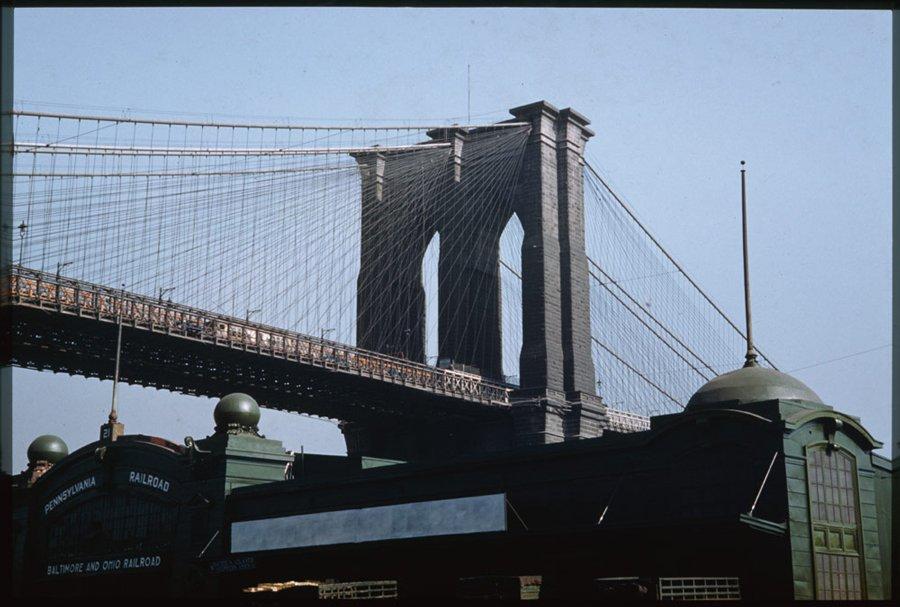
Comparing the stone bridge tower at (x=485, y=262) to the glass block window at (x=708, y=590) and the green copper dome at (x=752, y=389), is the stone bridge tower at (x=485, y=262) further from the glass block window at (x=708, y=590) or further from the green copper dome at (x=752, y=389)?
the glass block window at (x=708, y=590)

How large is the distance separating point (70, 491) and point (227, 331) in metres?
31.5

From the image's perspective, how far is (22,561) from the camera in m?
34.9

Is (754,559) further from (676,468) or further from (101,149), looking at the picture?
(101,149)

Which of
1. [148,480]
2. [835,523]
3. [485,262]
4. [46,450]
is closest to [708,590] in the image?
[835,523]

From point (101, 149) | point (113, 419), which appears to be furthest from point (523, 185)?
point (113, 419)

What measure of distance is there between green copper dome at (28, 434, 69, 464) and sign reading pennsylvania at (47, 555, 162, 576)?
414 cm

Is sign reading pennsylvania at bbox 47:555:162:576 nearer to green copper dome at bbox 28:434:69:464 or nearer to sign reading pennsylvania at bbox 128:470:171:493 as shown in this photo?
sign reading pennsylvania at bbox 128:470:171:493

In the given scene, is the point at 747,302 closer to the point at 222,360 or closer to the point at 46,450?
the point at 46,450

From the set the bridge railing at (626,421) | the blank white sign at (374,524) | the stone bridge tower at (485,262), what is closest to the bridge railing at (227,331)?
the stone bridge tower at (485,262)

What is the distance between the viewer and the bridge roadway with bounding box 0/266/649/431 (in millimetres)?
57438

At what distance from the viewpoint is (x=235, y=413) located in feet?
96.4

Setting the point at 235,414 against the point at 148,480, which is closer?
the point at 235,414

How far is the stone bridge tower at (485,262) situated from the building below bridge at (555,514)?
145ft

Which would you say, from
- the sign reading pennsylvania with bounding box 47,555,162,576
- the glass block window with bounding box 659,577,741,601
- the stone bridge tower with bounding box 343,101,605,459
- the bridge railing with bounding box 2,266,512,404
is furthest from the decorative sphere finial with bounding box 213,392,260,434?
the stone bridge tower with bounding box 343,101,605,459
